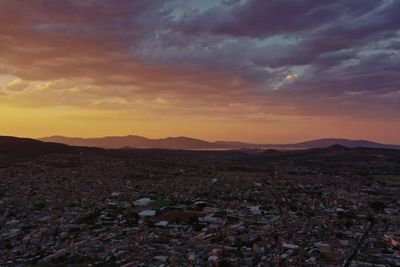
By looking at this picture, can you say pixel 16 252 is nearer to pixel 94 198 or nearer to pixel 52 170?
pixel 94 198

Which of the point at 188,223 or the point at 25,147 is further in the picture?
the point at 25,147

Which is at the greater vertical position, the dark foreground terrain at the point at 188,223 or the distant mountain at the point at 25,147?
the distant mountain at the point at 25,147

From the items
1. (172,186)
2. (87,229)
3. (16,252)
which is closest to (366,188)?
(172,186)

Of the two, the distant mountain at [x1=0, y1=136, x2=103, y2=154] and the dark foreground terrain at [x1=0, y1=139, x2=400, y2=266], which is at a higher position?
the distant mountain at [x1=0, y1=136, x2=103, y2=154]

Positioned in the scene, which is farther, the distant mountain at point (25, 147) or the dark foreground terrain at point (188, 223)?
the distant mountain at point (25, 147)

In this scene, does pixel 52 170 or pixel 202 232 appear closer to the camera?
pixel 202 232

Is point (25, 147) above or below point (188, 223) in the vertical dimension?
above

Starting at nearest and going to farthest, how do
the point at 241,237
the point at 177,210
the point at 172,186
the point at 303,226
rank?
1. the point at 241,237
2. the point at 303,226
3. the point at 177,210
4. the point at 172,186

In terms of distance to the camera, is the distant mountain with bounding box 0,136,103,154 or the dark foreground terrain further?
the distant mountain with bounding box 0,136,103,154
